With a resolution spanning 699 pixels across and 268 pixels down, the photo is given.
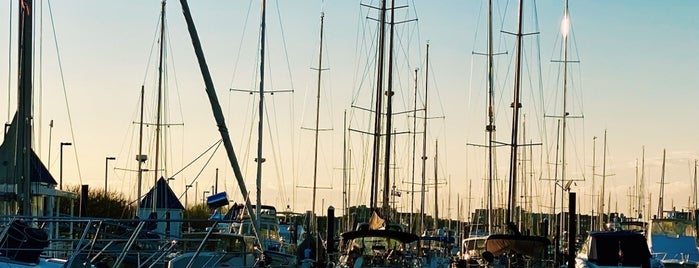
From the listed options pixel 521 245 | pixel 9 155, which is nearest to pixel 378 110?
pixel 521 245

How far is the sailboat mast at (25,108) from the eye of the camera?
29.3 meters

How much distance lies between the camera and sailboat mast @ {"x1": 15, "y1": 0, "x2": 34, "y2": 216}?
96.2 ft

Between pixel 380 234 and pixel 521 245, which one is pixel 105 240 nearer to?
pixel 380 234

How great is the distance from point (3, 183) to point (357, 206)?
3104 centimetres

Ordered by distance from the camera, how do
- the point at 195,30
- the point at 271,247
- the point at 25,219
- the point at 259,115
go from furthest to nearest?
the point at 259,115 → the point at 271,247 → the point at 195,30 → the point at 25,219

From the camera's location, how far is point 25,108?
97.8 ft

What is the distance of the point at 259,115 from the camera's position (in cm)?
5219

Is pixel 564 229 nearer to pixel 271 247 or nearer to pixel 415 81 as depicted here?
pixel 415 81

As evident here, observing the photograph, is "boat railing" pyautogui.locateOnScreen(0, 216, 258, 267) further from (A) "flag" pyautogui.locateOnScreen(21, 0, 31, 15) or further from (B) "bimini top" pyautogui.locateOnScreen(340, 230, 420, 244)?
(B) "bimini top" pyautogui.locateOnScreen(340, 230, 420, 244)

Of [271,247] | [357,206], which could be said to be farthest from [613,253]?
[357,206]

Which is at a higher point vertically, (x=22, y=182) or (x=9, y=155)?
(x=9, y=155)

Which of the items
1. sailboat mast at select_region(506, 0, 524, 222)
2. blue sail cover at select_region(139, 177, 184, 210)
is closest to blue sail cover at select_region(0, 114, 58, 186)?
sailboat mast at select_region(506, 0, 524, 222)

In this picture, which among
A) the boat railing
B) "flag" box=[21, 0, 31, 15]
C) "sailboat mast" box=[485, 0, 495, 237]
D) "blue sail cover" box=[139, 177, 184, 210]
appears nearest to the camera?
the boat railing

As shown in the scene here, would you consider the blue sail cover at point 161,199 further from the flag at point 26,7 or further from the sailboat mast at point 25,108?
the sailboat mast at point 25,108
